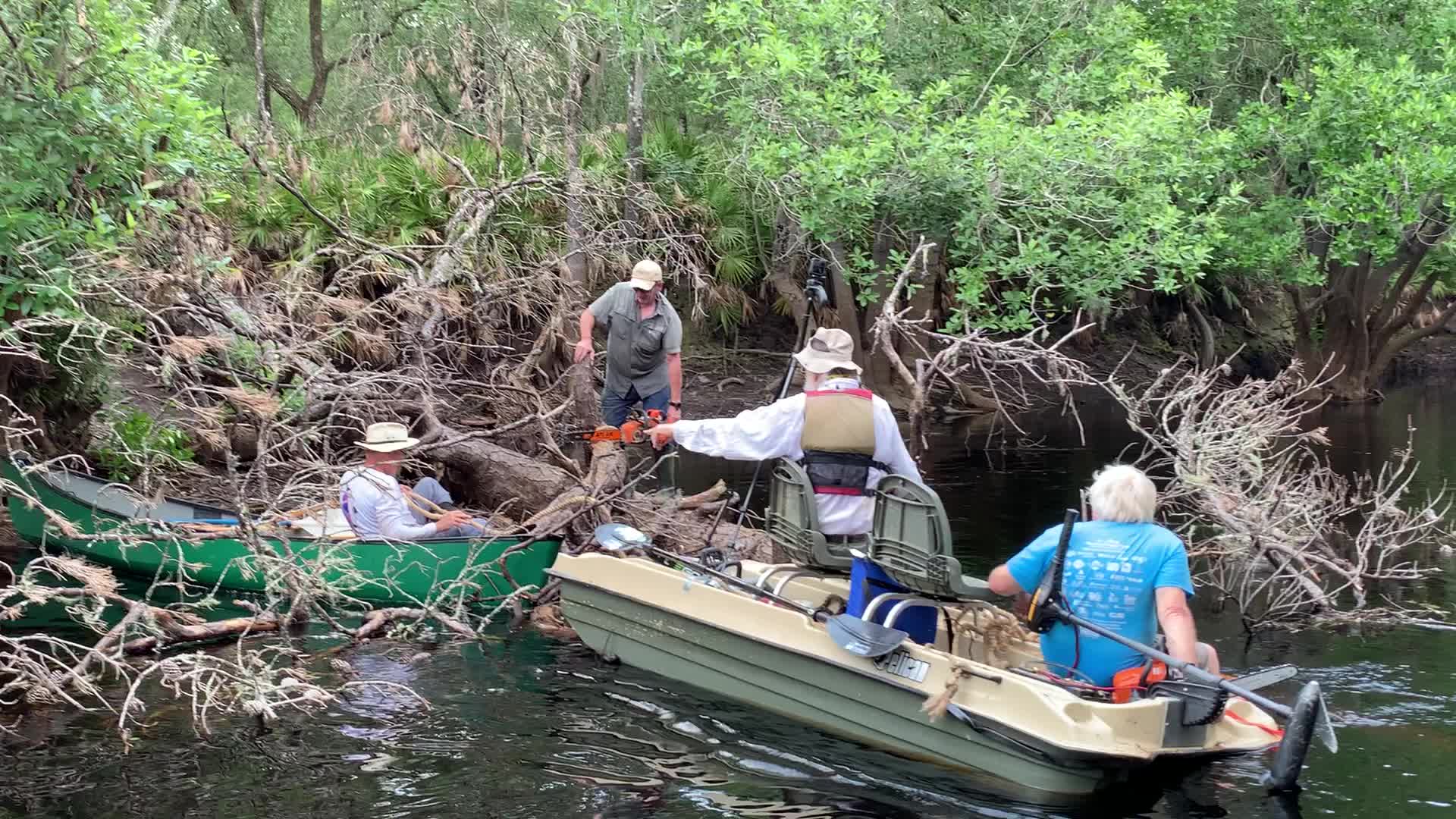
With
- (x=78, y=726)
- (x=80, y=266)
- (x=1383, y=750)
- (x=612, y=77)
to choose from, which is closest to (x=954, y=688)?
(x=1383, y=750)

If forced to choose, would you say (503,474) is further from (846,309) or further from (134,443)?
(846,309)

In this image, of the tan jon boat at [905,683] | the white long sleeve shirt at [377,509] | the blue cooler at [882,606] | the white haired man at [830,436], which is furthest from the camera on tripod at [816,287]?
the white long sleeve shirt at [377,509]

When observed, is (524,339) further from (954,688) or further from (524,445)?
(954,688)

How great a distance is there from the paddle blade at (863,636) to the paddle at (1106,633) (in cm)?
71

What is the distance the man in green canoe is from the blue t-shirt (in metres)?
4.29

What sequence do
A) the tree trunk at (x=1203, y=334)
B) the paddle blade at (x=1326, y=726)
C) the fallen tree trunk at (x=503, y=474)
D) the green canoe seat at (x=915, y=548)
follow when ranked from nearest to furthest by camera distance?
the paddle blade at (x=1326, y=726)
the green canoe seat at (x=915, y=548)
the fallen tree trunk at (x=503, y=474)
the tree trunk at (x=1203, y=334)

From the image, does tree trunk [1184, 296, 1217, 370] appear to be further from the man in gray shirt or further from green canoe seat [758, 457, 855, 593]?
green canoe seat [758, 457, 855, 593]

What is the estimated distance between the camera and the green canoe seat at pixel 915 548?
6262 millimetres

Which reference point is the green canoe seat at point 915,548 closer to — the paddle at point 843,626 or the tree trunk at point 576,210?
the paddle at point 843,626

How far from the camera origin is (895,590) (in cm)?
671

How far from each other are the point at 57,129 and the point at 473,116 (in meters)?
6.40

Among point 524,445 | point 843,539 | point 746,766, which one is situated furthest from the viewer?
point 524,445

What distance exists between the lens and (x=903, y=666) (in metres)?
6.44

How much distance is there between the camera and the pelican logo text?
6.36 m
